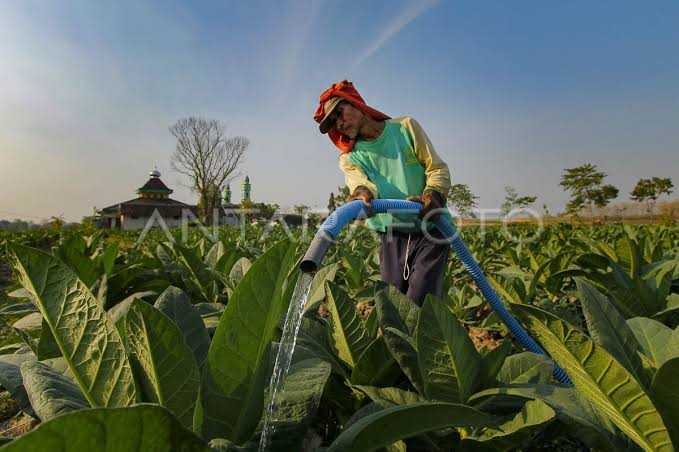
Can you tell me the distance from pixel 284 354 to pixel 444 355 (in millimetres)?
Answer: 307

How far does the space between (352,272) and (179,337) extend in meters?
2.81

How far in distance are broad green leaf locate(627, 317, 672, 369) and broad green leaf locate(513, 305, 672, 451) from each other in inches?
11.3

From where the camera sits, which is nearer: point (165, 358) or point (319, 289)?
point (165, 358)

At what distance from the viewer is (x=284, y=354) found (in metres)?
0.84

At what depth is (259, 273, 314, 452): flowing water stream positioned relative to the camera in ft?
2.27

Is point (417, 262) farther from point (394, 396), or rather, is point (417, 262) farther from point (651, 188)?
point (651, 188)

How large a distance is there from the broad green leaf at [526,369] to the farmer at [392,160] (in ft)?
5.47

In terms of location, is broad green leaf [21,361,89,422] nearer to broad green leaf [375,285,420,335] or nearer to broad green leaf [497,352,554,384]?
broad green leaf [375,285,420,335]

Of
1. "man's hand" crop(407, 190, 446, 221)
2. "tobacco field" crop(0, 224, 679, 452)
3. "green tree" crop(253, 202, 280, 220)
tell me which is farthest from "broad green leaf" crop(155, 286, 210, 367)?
"green tree" crop(253, 202, 280, 220)

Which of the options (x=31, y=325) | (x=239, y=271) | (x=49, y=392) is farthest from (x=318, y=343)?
(x=31, y=325)

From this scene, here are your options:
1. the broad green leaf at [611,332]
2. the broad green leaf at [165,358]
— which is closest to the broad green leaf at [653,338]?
the broad green leaf at [611,332]

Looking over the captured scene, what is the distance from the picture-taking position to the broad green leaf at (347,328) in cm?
103

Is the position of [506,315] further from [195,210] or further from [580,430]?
[195,210]

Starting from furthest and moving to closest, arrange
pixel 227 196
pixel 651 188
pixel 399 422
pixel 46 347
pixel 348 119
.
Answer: pixel 227 196 < pixel 651 188 < pixel 348 119 < pixel 46 347 < pixel 399 422
